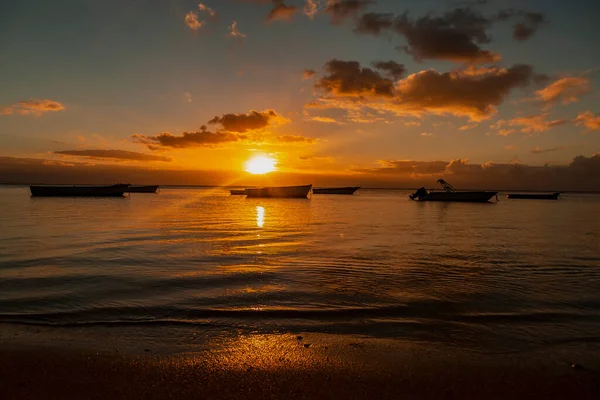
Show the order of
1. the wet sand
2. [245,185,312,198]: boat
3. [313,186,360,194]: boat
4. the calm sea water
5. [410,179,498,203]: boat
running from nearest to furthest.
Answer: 1. the wet sand
2. the calm sea water
3. [410,179,498,203]: boat
4. [245,185,312,198]: boat
5. [313,186,360,194]: boat

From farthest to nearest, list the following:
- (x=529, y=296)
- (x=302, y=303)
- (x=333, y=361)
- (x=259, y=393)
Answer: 1. (x=529, y=296)
2. (x=302, y=303)
3. (x=333, y=361)
4. (x=259, y=393)

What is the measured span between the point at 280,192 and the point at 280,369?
4065 inches

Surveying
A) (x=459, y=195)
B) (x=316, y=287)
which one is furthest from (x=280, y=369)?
(x=459, y=195)

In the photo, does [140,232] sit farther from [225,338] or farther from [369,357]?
[369,357]

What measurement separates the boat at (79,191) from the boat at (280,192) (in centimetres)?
3576

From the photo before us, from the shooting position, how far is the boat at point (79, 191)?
90.8m

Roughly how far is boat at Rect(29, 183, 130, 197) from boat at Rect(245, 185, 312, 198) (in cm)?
3576

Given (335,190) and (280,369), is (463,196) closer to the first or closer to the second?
(335,190)

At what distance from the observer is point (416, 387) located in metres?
5.27

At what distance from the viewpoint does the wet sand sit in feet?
16.7

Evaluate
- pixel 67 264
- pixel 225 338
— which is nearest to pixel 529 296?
pixel 225 338

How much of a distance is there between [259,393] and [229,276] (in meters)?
8.02

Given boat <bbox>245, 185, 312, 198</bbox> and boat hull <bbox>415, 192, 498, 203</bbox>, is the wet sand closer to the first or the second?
boat hull <bbox>415, 192, 498, 203</bbox>

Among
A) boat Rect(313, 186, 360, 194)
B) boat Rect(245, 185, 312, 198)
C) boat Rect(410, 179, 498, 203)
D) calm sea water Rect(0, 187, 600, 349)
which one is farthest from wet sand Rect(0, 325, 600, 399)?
boat Rect(313, 186, 360, 194)
